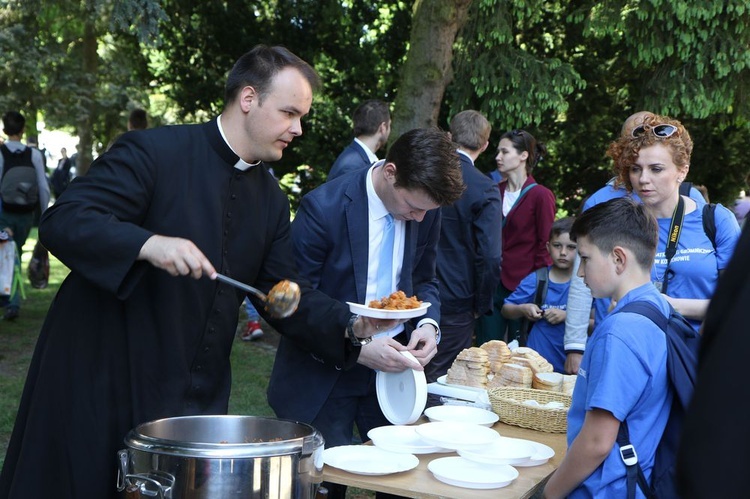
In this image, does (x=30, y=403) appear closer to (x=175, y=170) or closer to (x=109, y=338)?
(x=109, y=338)

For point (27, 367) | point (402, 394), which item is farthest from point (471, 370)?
point (27, 367)

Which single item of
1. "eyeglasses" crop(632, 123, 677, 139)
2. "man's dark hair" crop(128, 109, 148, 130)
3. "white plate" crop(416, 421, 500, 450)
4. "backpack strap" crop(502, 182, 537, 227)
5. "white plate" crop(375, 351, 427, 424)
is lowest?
"white plate" crop(416, 421, 500, 450)

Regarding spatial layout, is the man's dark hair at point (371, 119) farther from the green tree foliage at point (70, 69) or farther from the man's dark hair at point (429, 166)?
the man's dark hair at point (429, 166)

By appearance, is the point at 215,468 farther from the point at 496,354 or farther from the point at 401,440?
the point at 496,354

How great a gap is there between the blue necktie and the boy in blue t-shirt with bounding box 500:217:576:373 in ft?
6.87

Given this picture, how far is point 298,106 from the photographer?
2.95m

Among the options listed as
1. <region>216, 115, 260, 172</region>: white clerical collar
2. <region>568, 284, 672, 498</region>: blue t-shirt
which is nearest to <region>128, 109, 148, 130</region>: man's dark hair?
Answer: <region>216, 115, 260, 172</region>: white clerical collar

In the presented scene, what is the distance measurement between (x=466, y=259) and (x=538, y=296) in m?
0.54

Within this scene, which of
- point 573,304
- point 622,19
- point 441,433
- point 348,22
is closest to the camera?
point 441,433

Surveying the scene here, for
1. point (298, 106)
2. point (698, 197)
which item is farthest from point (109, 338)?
point (698, 197)

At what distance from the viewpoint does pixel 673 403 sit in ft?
9.73

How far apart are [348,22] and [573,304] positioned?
25.7 feet

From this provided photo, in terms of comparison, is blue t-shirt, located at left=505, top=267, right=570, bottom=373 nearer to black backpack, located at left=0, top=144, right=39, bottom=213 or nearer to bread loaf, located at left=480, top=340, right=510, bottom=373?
bread loaf, located at left=480, top=340, right=510, bottom=373

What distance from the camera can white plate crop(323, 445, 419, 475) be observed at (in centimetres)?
304
